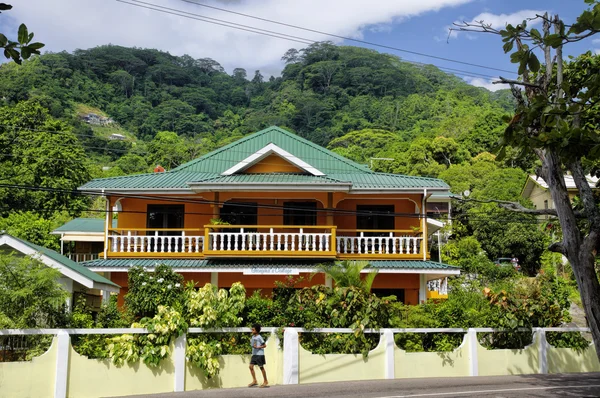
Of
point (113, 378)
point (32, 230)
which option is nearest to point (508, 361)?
point (113, 378)

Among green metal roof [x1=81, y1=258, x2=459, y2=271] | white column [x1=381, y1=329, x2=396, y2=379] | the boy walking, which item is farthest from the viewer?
green metal roof [x1=81, y1=258, x2=459, y2=271]

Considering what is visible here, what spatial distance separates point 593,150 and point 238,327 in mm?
8803

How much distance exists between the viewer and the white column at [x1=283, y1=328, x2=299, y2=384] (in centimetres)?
1409

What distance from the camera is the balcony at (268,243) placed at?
814 inches

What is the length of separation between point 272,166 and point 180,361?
1029 centimetres

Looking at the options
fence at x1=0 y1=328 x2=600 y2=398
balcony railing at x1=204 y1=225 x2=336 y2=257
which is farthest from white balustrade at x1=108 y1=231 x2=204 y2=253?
fence at x1=0 y1=328 x2=600 y2=398

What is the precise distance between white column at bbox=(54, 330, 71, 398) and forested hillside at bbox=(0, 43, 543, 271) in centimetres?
939

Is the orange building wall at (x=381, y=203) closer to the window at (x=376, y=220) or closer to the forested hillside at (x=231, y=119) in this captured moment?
the window at (x=376, y=220)

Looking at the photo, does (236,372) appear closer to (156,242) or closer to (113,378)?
(113,378)

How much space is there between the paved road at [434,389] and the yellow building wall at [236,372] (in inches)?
13.8

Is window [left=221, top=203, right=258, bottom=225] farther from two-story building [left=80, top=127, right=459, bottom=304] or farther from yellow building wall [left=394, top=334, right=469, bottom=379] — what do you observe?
yellow building wall [left=394, top=334, right=469, bottom=379]

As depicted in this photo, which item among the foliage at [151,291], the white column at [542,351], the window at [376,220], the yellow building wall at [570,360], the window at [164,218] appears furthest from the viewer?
the window at [164,218]

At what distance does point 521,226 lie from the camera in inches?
1524

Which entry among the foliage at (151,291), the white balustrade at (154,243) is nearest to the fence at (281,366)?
the foliage at (151,291)
